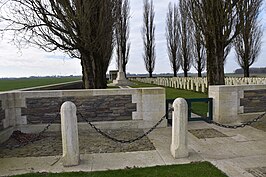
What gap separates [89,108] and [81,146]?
171cm

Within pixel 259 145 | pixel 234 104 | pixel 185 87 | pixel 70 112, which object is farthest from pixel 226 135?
pixel 185 87

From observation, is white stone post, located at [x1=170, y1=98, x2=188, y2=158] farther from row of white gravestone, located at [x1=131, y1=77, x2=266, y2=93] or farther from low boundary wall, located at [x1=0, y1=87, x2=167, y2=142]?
row of white gravestone, located at [x1=131, y1=77, x2=266, y2=93]

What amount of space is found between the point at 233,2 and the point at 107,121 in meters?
7.76

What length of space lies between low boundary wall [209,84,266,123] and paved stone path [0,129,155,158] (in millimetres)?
2977

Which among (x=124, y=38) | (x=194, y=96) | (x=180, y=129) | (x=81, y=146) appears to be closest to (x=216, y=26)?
(x=194, y=96)

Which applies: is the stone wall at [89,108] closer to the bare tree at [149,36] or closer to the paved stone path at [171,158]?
the paved stone path at [171,158]

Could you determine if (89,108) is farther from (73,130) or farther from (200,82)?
(200,82)

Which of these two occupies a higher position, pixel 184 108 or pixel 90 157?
pixel 184 108

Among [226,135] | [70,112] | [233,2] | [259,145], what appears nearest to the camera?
[70,112]

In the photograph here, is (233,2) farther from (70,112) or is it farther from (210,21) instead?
(70,112)

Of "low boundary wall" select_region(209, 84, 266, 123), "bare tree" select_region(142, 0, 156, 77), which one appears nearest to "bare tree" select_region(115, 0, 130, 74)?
"bare tree" select_region(142, 0, 156, 77)

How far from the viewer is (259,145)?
5680 millimetres

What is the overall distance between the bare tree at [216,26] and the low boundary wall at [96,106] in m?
4.95

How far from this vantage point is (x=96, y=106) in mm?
7398
